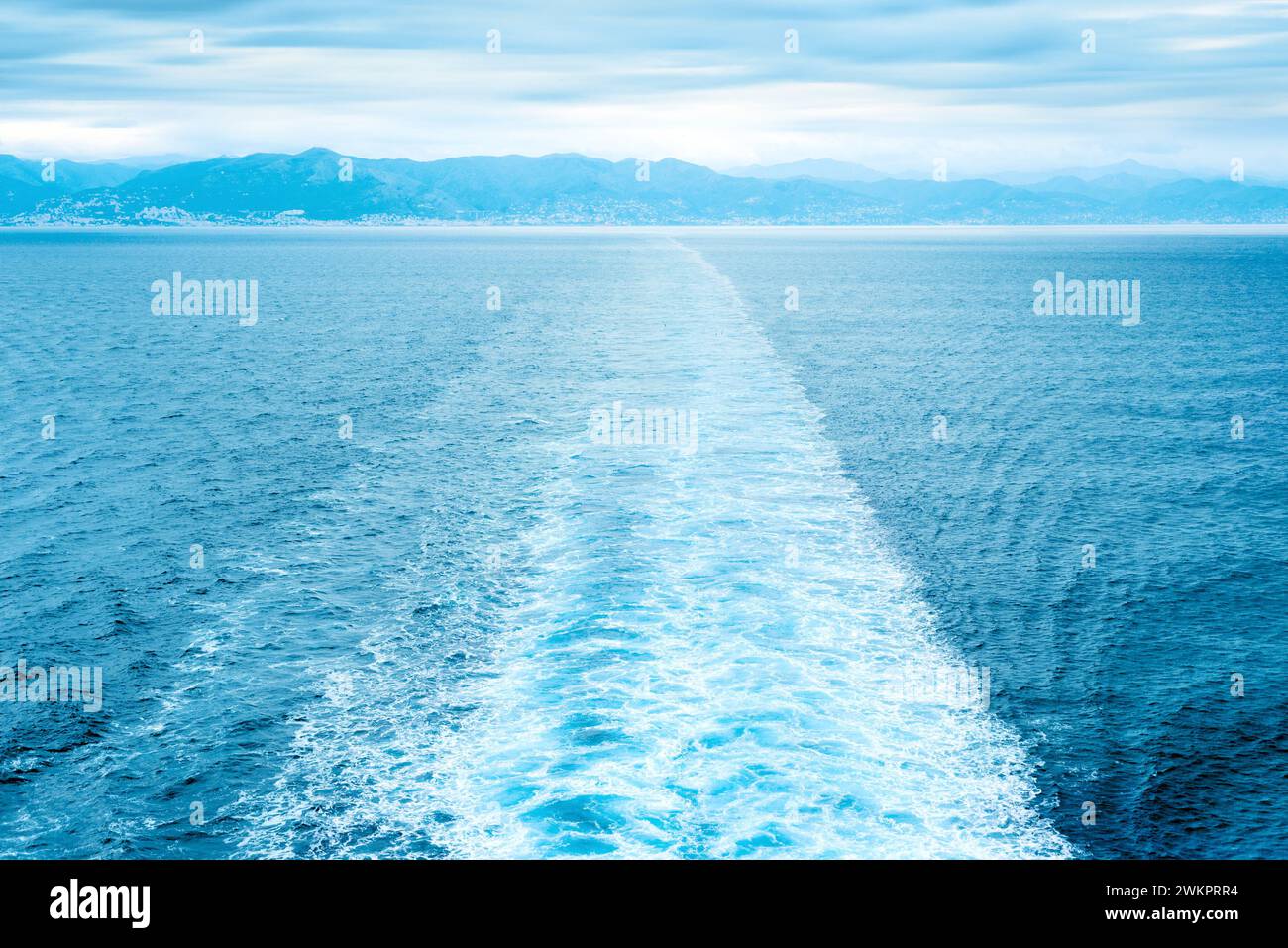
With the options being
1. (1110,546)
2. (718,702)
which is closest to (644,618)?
(718,702)

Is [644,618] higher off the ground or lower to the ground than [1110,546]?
lower

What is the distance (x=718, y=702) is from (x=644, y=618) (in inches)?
203

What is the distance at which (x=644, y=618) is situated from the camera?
92.9ft

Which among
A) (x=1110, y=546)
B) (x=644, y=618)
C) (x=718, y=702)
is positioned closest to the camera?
(x=718, y=702)

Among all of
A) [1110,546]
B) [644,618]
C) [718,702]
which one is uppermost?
[1110,546]

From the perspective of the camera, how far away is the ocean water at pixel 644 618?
65.7 ft

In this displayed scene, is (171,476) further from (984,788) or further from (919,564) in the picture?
(984,788)

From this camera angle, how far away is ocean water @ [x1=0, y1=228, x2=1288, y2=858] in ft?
65.7

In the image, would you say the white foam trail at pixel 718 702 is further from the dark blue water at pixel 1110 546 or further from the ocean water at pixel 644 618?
the dark blue water at pixel 1110 546

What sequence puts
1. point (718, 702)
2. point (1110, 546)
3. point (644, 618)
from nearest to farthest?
point (718, 702), point (644, 618), point (1110, 546)

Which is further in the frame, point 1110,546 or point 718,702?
point 1110,546

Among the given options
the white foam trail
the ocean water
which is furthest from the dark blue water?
the white foam trail

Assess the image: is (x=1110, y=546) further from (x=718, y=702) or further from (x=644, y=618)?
(x=718, y=702)

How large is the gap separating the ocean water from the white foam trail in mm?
110
